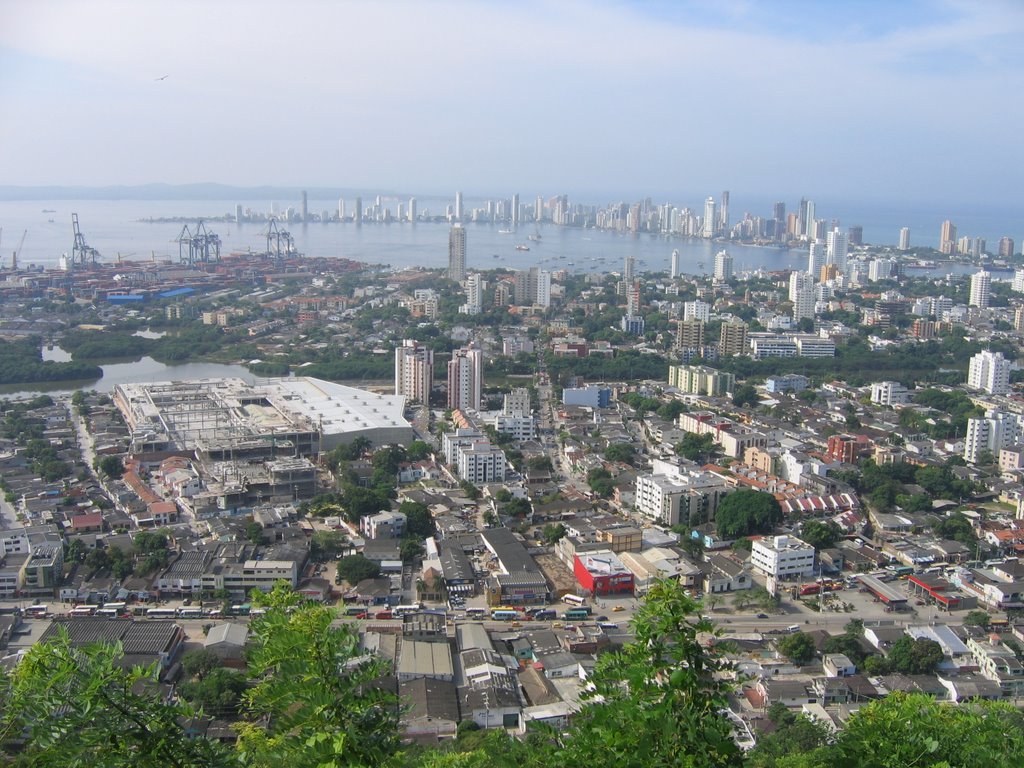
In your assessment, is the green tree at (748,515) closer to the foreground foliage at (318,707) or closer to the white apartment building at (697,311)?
the foreground foliage at (318,707)

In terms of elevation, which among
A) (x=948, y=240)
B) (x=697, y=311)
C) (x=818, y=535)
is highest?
(x=948, y=240)

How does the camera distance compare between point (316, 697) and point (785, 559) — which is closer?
point (316, 697)

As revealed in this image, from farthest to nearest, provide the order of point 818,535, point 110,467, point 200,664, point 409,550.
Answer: point 110,467 < point 818,535 < point 409,550 < point 200,664

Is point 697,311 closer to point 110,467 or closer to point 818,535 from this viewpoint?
point 818,535

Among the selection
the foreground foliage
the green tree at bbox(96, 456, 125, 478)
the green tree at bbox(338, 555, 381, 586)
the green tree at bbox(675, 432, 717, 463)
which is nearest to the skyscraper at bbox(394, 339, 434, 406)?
the green tree at bbox(675, 432, 717, 463)

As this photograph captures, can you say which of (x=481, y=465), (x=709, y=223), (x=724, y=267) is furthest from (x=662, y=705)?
(x=709, y=223)

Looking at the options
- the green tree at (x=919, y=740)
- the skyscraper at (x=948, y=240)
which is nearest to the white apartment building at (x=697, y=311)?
the green tree at (x=919, y=740)

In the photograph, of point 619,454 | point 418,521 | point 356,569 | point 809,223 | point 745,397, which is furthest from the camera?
point 809,223
